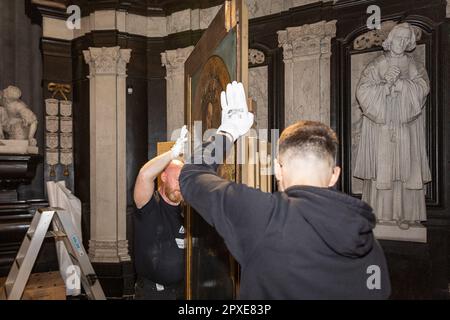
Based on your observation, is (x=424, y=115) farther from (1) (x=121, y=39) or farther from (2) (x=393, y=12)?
(1) (x=121, y=39)

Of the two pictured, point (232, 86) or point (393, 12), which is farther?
A: point (393, 12)

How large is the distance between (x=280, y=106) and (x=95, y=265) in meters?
3.68

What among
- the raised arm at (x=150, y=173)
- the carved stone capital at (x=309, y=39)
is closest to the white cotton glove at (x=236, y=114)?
the raised arm at (x=150, y=173)

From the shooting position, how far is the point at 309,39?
199 inches

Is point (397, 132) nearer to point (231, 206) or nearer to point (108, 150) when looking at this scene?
point (231, 206)

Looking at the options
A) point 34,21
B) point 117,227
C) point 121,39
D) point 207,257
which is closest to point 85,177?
point 117,227

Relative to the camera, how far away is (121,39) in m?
6.16

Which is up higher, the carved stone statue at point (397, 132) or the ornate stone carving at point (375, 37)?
the ornate stone carving at point (375, 37)

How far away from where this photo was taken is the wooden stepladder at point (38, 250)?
344 centimetres

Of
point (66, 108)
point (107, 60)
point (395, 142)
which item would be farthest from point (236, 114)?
point (66, 108)

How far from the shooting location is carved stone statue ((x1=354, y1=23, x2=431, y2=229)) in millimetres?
4359

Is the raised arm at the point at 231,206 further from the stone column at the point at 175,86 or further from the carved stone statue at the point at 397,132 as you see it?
the stone column at the point at 175,86

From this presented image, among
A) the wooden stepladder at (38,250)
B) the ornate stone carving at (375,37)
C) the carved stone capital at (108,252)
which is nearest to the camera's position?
the wooden stepladder at (38,250)

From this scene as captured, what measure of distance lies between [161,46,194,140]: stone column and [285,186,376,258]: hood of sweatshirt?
16.1 ft
